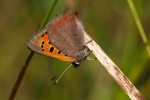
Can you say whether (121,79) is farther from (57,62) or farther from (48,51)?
(57,62)

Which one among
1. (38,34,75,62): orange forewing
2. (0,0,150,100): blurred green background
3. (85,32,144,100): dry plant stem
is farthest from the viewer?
(0,0,150,100): blurred green background

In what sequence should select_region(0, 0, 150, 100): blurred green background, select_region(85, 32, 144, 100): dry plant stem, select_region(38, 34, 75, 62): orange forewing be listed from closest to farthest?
select_region(85, 32, 144, 100): dry plant stem, select_region(38, 34, 75, 62): orange forewing, select_region(0, 0, 150, 100): blurred green background

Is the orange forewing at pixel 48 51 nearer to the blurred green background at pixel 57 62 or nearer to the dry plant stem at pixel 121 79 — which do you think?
the dry plant stem at pixel 121 79

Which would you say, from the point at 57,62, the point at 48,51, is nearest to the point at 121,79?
the point at 48,51

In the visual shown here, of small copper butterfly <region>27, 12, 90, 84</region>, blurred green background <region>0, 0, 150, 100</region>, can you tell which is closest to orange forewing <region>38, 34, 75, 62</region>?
small copper butterfly <region>27, 12, 90, 84</region>

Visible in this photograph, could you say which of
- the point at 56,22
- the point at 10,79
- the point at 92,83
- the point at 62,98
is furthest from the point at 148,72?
the point at 10,79

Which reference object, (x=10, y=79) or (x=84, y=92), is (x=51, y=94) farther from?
(x=10, y=79)

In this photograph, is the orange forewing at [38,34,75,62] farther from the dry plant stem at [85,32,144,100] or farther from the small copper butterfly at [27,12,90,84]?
the dry plant stem at [85,32,144,100]
